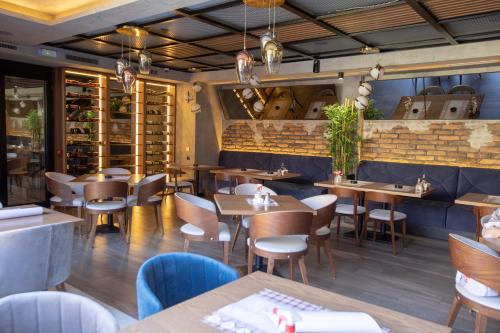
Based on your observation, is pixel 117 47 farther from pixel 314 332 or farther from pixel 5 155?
pixel 314 332

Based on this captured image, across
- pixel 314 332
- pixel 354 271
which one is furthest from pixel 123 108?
pixel 314 332

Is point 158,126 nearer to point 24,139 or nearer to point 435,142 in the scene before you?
point 24,139

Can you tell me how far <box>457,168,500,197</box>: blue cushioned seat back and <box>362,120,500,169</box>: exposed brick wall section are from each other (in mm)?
217

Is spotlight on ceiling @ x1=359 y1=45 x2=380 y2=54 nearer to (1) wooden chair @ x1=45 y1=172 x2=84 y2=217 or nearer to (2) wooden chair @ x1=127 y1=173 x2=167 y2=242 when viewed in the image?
(2) wooden chair @ x1=127 y1=173 x2=167 y2=242

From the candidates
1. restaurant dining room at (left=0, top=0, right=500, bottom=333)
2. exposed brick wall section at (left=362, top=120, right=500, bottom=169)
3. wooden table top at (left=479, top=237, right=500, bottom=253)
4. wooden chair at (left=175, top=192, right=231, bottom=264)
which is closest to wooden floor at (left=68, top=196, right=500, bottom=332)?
restaurant dining room at (left=0, top=0, right=500, bottom=333)

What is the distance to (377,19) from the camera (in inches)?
199

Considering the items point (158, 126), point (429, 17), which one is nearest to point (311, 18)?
point (429, 17)

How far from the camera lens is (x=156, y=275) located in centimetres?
193

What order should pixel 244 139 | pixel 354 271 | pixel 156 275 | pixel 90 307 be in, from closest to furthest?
pixel 90 307
pixel 156 275
pixel 354 271
pixel 244 139

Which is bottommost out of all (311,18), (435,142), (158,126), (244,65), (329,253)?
(329,253)

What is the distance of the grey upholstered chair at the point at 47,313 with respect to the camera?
1.42 metres

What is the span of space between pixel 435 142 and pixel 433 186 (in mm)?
843

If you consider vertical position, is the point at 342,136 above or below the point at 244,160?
above

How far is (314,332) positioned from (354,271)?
3514mm
